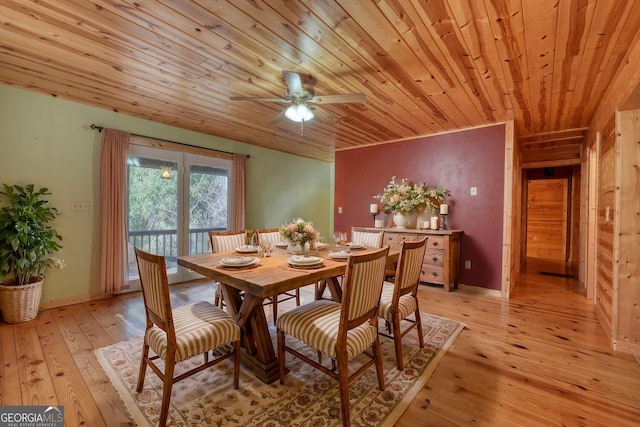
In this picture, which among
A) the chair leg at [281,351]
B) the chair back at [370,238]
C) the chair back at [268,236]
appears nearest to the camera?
the chair leg at [281,351]

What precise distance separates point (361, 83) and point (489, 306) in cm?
307

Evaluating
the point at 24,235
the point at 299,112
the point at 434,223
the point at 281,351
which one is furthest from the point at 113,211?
the point at 434,223

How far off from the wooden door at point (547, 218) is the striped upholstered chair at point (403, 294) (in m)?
6.57

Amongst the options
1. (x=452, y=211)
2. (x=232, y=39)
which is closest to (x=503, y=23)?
(x=232, y=39)

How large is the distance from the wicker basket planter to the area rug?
4.39ft

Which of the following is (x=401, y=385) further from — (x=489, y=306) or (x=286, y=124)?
(x=286, y=124)

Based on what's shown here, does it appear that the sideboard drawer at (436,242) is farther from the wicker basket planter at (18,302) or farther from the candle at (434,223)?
the wicker basket planter at (18,302)

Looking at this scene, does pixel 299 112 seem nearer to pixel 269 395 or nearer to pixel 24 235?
Answer: pixel 269 395

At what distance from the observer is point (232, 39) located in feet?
6.64

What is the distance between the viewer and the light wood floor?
1624mm

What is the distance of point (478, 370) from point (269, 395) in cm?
153

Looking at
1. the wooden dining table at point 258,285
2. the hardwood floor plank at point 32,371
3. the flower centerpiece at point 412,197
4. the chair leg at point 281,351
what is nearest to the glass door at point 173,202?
the hardwood floor plank at point 32,371

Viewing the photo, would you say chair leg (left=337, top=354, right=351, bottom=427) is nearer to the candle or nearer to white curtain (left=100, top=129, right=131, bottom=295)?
the candle

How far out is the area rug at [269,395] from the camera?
5.16ft
